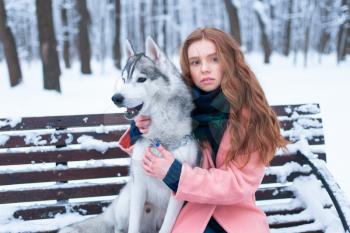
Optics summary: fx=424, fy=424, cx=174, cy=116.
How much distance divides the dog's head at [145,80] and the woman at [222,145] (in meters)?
0.14

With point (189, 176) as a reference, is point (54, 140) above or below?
below

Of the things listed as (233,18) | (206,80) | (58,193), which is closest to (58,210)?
(58,193)

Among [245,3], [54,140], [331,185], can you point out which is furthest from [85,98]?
[245,3]

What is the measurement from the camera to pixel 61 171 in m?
3.20

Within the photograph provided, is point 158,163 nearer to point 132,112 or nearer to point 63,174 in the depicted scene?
point 132,112

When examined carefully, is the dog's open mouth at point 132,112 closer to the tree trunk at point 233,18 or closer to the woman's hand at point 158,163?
the woman's hand at point 158,163

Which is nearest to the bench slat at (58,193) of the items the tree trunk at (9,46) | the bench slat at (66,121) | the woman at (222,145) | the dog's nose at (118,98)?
the bench slat at (66,121)

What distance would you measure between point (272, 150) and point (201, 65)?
0.63m

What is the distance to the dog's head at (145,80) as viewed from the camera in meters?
2.26

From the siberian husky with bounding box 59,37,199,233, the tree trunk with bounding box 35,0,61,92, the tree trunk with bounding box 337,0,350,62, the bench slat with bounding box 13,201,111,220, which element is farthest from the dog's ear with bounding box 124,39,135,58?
the tree trunk with bounding box 337,0,350,62

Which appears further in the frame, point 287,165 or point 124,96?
point 287,165

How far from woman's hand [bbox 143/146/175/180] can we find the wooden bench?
3.13ft

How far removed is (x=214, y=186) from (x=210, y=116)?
0.41 metres

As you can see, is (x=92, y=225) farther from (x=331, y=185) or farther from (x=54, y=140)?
(x=331, y=185)
